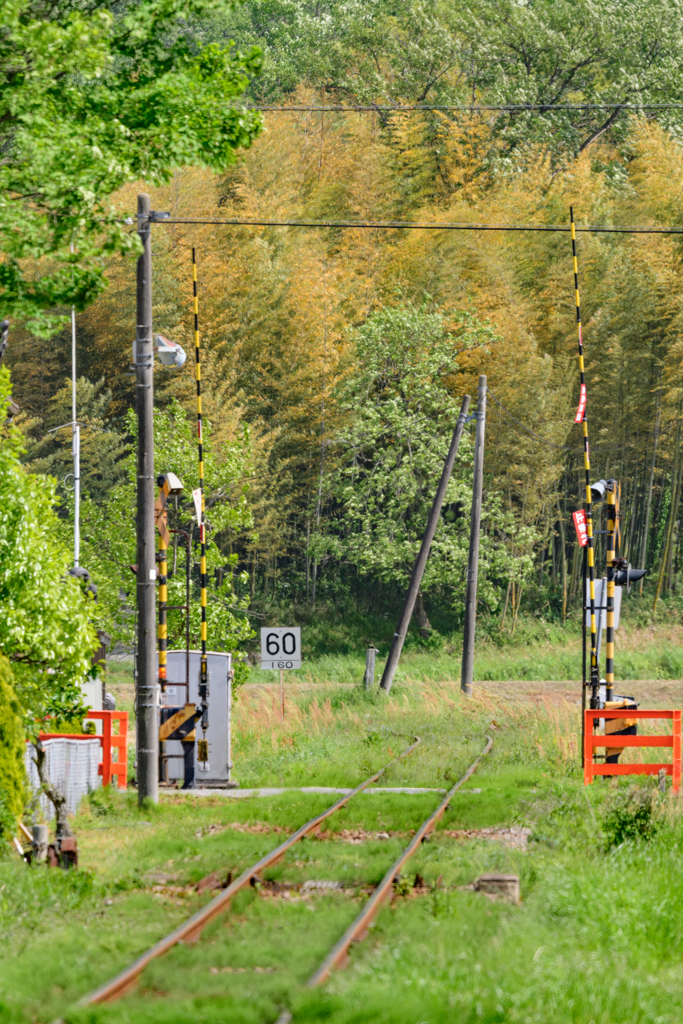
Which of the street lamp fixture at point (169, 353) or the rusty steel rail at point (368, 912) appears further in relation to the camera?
the street lamp fixture at point (169, 353)

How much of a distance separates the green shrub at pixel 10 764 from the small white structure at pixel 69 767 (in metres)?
1.88

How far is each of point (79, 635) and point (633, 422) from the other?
29.6m

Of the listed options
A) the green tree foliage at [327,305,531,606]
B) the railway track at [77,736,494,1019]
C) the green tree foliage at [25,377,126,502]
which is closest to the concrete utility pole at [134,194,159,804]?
the railway track at [77,736,494,1019]

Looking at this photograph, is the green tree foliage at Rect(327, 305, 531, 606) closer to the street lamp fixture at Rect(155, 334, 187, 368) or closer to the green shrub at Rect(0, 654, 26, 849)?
the street lamp fixture at Rect(155, 334, 187, 368)

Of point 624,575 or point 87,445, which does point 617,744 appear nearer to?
point 624,575

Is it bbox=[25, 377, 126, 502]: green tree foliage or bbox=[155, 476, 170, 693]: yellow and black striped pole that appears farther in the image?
bbox=[25, 377, 126, 502]: green tree foliage

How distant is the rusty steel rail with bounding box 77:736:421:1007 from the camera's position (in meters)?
6.44

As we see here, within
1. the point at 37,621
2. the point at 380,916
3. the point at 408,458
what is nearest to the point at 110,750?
the point at 37,621

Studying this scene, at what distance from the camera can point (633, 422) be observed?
4022 cm

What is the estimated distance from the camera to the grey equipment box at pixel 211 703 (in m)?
16.8

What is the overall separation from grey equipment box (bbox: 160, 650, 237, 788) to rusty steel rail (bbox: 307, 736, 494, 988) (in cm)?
463

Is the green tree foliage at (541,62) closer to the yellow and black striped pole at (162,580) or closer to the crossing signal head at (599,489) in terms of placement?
the crossing signal head at (599,489)

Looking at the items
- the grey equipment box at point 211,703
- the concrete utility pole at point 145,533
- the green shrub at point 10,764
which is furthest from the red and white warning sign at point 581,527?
the green shrub at point 10,764

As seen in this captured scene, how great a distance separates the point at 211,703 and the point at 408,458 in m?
23.1
